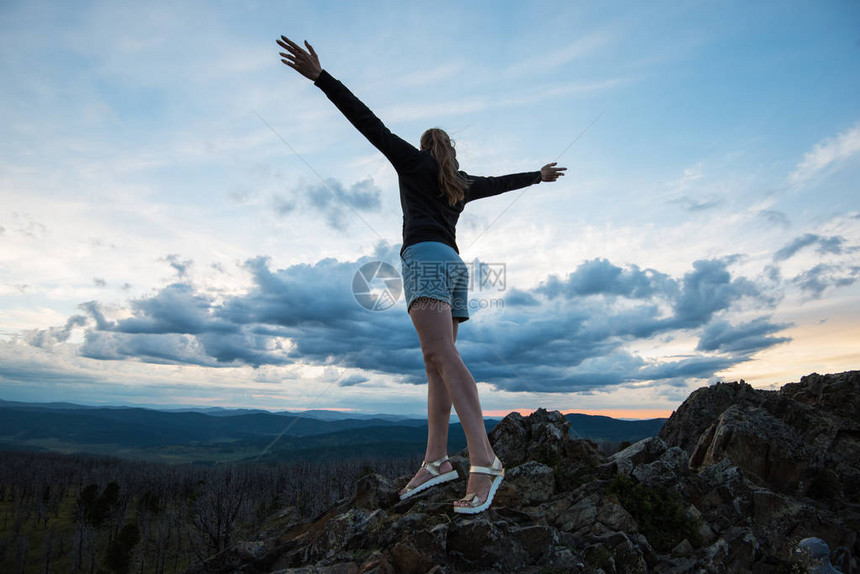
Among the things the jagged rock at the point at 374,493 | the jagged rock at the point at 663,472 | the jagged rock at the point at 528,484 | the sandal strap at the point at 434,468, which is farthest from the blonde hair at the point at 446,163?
the jagged rock at the point at 663,472

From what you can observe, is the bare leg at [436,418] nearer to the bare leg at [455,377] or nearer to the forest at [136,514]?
the bare leg at [455,377]

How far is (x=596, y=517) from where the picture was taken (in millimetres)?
6277

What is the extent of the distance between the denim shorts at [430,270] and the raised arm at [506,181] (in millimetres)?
1151

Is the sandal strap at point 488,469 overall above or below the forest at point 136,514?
above

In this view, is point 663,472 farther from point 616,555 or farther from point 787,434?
point 787,434

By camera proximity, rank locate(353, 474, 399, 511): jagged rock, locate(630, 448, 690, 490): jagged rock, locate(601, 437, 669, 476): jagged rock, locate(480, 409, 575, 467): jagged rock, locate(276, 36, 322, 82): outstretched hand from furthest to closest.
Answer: locate(480, 409, 575, 467): jagged rock < locate(601, 437, 669, 476): jagged rock < locate(630, 448, 690, 490): jagged rock < locate(353, 474, 399, 511): jagged rock < locate(276, 36, 322, 82): outstretched hand

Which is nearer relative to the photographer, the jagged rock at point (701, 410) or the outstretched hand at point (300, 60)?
the outstretched hand at point (300, 60)

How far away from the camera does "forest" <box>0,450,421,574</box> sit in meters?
92.8

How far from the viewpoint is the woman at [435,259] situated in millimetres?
4797

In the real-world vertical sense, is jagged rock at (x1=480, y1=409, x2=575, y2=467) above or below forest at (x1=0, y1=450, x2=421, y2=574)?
above

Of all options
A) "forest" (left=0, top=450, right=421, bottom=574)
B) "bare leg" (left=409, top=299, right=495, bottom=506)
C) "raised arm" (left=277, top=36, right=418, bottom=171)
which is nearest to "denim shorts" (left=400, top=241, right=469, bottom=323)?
"bare leg" (left=409, top=299, right=495, bottom=506)

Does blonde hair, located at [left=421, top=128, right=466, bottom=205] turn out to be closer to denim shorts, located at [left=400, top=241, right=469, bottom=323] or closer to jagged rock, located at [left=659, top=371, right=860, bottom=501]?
denim shorts, located at [left=400, top=241, right=469, bottom=323]

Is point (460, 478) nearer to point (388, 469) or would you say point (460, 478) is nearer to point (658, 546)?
point (658, 546)

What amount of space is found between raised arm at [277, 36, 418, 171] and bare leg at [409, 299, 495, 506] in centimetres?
171
